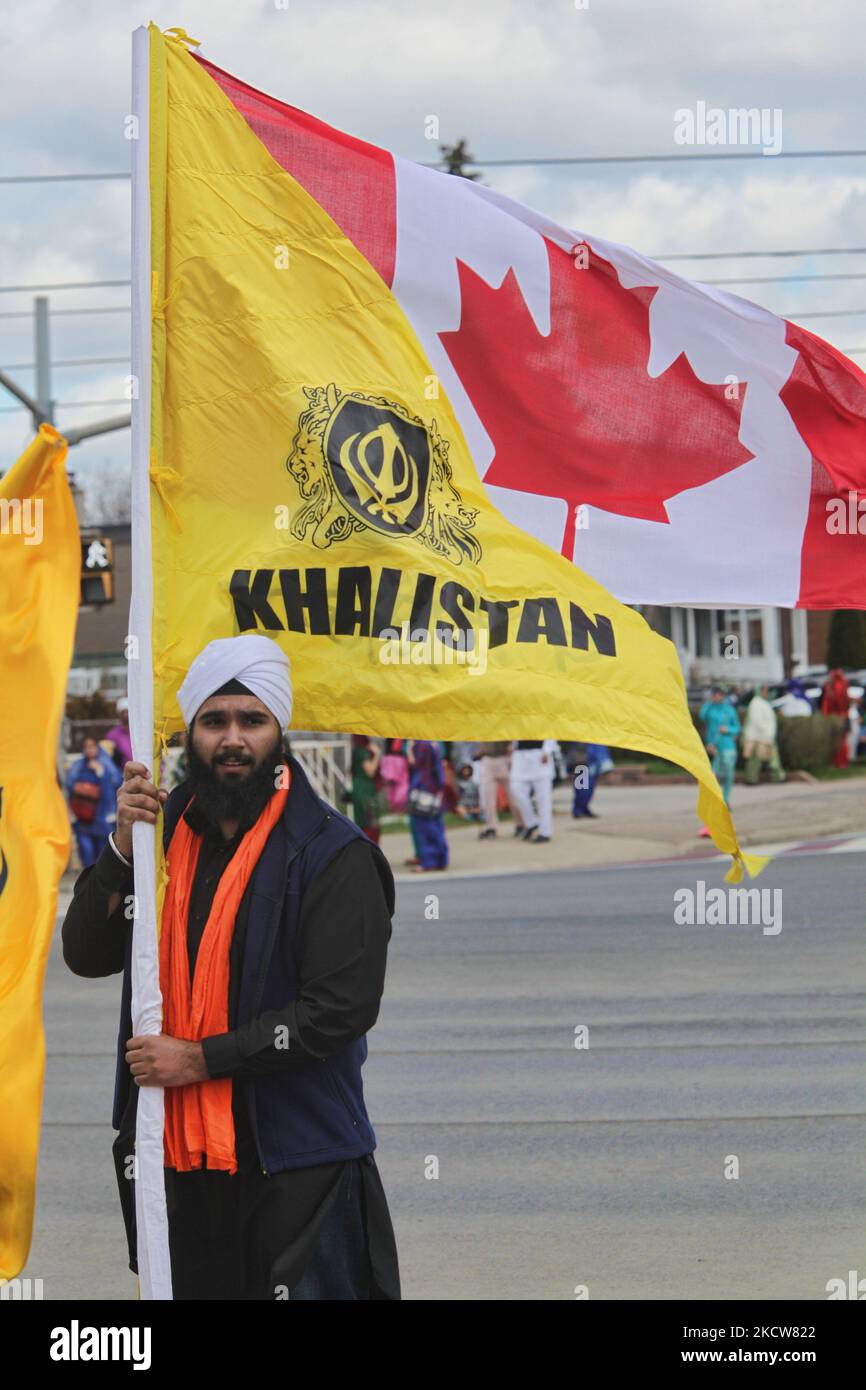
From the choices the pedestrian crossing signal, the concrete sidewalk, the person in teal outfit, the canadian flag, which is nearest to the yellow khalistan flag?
the canadian flag

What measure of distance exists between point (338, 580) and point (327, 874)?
0.79 meters

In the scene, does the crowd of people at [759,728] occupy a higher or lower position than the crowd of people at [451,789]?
higher

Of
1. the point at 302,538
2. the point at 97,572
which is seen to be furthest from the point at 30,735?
the point at 97,572

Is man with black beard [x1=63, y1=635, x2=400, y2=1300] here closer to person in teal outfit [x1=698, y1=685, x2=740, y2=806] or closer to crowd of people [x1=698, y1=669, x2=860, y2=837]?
crowd of people [x1=698, y1=669, x2=860, y2=837]

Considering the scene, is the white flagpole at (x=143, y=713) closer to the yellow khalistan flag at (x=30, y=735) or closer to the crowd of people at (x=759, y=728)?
the yellow khalistan flag at (x=30, y=735)

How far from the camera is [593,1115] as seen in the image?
331 inches

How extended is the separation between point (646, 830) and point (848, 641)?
3333cm

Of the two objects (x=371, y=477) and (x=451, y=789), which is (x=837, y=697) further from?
(x=371, y=477)

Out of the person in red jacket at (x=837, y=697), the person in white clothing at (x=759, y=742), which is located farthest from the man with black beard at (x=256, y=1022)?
the person in red jacket at (x=837, y=697)

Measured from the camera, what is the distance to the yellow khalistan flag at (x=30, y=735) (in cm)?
464

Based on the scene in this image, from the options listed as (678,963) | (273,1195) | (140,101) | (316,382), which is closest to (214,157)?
(140,101)

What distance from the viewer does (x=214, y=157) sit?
4531 mm

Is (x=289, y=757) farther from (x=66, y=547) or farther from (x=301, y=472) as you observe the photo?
(x=66, y=547)

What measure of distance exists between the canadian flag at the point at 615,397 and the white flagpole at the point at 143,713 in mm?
608
